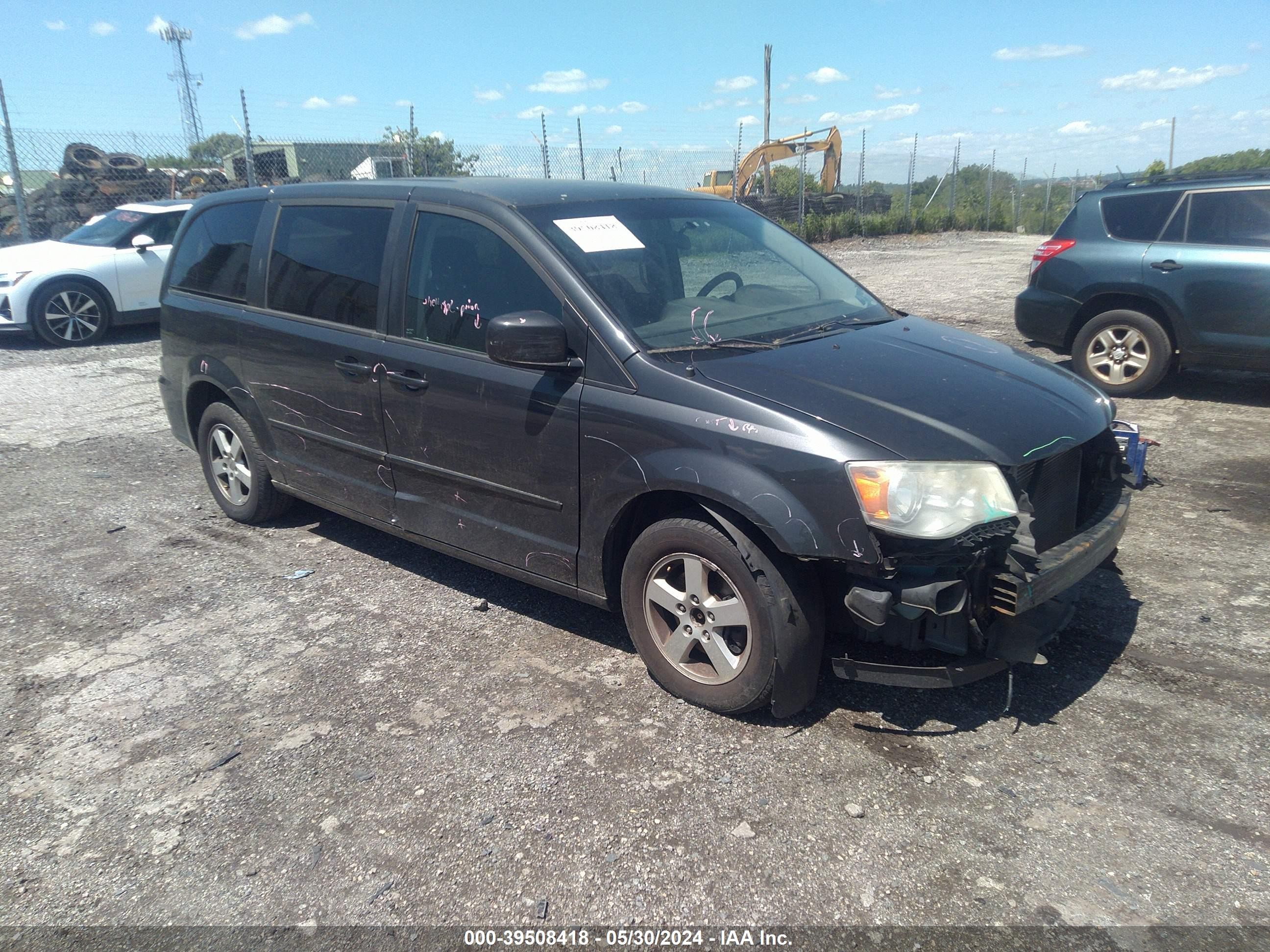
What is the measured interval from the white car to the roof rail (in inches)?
395

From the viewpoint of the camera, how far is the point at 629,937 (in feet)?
7.77

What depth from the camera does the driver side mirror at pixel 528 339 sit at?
10.9 feet

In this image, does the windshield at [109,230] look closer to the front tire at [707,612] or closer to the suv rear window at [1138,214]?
the front tire at [707,612]

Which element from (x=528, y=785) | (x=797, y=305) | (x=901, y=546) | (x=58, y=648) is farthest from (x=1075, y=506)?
(x=58, y=648)

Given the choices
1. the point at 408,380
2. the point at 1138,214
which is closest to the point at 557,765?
the point at 408,380

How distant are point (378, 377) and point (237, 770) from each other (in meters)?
1.78

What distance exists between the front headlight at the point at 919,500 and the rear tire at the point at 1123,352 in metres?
5.29

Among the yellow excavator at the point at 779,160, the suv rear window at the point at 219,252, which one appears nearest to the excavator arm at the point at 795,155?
the yellow excavator at the point at 779,160

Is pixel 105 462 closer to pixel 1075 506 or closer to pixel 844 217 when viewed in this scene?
pixel 1075 506

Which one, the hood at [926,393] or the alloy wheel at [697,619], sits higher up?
the hood at [926,393]

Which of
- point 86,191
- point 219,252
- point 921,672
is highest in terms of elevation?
point 86,191

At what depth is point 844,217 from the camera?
82.3 feet

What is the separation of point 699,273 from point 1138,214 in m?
5.41

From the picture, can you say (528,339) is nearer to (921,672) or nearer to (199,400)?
(921,672)
